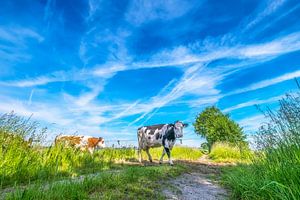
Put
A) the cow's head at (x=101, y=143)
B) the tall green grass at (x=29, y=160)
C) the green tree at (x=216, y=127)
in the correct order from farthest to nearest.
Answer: the green tree at (x=216, y=127), the cow's head at (x=101, y=143), the tall green grass at (x=29, y=160)

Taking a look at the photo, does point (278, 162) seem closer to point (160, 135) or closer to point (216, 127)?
point (160, 135)

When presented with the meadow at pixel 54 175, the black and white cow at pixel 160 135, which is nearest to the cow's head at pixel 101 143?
the black and white cow at pixel 160 135

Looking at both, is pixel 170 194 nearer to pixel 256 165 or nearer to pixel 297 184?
pixel 256 165

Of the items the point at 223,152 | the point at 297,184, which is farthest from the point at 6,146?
the point at 223,152

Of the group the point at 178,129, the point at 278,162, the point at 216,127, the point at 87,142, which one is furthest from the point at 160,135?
the point at 216,127

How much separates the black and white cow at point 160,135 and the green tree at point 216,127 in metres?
15.0

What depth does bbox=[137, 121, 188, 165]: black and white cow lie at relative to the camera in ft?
53.3

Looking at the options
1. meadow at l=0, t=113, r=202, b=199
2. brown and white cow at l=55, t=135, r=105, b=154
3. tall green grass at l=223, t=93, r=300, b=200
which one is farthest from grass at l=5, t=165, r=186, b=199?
brown and white cow at l=55, t=135, r=105, b=154

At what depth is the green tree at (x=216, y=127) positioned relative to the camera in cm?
3198

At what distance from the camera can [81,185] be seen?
610 centimetres

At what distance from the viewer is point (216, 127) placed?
32969mm

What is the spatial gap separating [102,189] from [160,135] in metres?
10.5

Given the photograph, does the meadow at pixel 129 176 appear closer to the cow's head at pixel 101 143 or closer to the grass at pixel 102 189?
the grass at pixel 102 189

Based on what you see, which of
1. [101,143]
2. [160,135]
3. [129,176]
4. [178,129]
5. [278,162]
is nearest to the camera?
[278,162]
